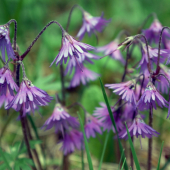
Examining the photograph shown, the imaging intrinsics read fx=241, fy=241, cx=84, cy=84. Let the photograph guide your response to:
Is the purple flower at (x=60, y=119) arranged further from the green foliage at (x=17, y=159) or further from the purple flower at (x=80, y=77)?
the purple flower at (x=80, y=77)

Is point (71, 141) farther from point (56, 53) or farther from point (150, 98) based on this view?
point (56, 53)

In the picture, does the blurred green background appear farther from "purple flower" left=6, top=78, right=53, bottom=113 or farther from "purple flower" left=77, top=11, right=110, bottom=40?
"purple flower" left=6, top=78, right=53, bottom=113

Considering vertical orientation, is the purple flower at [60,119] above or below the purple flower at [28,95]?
below

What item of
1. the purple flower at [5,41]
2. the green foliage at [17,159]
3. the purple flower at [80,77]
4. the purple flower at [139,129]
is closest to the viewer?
the purple flower at [5,41]

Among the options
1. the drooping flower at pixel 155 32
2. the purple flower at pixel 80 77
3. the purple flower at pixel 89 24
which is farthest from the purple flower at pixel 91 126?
the drooping flower at pixel 155 32

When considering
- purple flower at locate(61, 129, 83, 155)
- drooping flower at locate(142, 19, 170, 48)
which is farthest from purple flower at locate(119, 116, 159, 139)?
drooping flower at locate(142, 19, 170, 48)

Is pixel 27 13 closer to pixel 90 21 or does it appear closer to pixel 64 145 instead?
pixel 90 21
